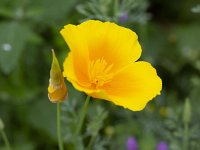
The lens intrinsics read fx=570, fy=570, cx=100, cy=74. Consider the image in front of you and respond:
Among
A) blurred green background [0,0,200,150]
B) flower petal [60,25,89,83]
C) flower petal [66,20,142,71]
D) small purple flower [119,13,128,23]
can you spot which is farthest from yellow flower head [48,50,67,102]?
small purple flower [119,13,128,23]

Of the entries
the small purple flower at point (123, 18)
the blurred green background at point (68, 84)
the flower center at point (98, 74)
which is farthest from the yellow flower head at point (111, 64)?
the small purple flower at point (123, 18)

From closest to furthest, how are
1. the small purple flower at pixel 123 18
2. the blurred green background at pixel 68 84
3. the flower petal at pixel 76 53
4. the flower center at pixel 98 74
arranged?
the flower petal at pixel 76 53
the flower center at pixel 98 74
the blurred green background at pixel 68 84
the small purple flower at pixel 123 18

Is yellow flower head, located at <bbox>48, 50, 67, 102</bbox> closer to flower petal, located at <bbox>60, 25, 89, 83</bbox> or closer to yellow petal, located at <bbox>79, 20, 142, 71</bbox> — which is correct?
flower petal, located at <bbox>60, 25, 89, 83</bbox>

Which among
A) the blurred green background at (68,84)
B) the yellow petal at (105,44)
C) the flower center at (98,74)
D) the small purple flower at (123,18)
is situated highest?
the yellow petal at (105,44)

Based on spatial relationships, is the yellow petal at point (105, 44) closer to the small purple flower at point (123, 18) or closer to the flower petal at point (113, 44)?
the flower petal at point (113, 44)

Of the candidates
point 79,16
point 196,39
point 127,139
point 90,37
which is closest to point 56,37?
point 79,16

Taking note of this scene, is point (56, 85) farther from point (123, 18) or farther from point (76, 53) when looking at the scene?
point (123, 18)

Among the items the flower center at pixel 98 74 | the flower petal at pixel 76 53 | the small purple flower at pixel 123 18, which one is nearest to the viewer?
the flower petal at pixel 76 53
